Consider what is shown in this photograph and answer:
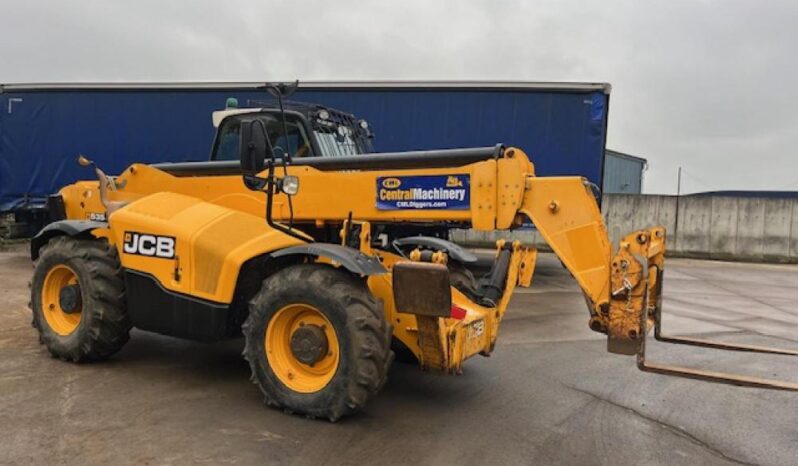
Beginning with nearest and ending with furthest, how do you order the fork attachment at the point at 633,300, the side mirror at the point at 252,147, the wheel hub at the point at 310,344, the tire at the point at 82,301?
1. the fork attachment at the point at 633,300
2. the wheel hub at the point at 310,344
3. the side mirror at the point at 252,147
4. the tire at the point at 82,301

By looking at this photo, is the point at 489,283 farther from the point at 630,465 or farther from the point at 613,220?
the point at 613,220

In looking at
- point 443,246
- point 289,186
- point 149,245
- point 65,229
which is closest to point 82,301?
point 65,229

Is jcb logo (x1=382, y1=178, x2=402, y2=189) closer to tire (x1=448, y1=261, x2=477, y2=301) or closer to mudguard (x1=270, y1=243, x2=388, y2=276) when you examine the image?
mudguard (x1=270, y1=243, x2=388, y2=276)

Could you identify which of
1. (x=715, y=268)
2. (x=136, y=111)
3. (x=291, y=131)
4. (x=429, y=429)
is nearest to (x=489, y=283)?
(x=429, y=429)

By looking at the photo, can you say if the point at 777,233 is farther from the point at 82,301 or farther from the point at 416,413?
the point at 82,301

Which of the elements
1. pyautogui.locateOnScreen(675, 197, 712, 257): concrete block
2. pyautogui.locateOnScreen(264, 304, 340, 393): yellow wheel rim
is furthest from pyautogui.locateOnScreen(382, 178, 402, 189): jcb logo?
pyautogui.locateOnScreen(675, 197, 712, 257): concrete block

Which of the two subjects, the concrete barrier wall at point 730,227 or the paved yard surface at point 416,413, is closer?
the paved yard surface at point 416,413

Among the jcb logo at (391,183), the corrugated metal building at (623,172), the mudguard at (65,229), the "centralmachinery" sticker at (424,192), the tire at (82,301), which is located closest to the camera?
the "centralmachinery" sticker at (424,192)

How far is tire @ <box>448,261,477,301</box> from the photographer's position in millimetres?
5371

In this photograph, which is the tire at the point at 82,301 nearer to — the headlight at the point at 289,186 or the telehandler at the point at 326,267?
the telehandler at the point at 326,267

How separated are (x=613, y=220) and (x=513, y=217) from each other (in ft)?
57.5

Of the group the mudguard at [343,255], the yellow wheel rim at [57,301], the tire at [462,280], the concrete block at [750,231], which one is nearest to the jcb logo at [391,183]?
the mudguard at [343,255]

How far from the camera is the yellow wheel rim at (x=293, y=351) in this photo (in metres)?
4.33

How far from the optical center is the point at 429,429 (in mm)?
4262
